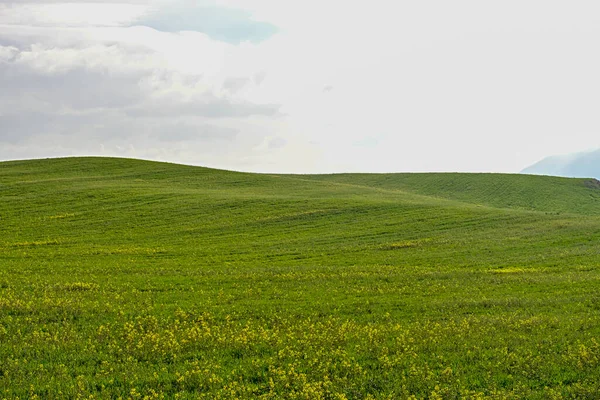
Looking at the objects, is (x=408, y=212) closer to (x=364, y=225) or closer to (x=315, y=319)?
(x=364, y=225)

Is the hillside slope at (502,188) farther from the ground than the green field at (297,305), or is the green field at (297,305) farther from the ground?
the hillside slope at (502,188)

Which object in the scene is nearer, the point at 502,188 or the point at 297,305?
the point at 297,305

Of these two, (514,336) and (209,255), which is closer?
(514,336)

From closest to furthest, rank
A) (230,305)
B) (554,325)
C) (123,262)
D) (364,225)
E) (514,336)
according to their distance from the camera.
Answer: (514,336)
(554,325)
(230,305)
(123,262)
(364,225)

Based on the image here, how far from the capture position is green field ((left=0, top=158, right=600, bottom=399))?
1303 cm

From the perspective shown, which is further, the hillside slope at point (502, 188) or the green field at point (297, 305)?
the hillside slope at point (502, 188)

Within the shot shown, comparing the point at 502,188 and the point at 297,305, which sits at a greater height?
the point at 502,188

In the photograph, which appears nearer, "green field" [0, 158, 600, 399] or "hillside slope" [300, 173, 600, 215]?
"green field" [0, 158, 600, 399]

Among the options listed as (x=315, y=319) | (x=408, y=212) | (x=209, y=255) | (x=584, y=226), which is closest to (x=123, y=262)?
(x=209, y=255)

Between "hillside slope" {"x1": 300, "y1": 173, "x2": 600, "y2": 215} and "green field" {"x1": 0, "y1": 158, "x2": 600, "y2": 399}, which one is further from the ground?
"hillside slope" {"x1": 300, "y1": 173, "x2": 600, "y2": 215}

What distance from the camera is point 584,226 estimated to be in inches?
1766

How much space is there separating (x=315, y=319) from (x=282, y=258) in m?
16.6

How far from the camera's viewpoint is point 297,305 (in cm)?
2044

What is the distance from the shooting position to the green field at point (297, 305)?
13.0 meters
